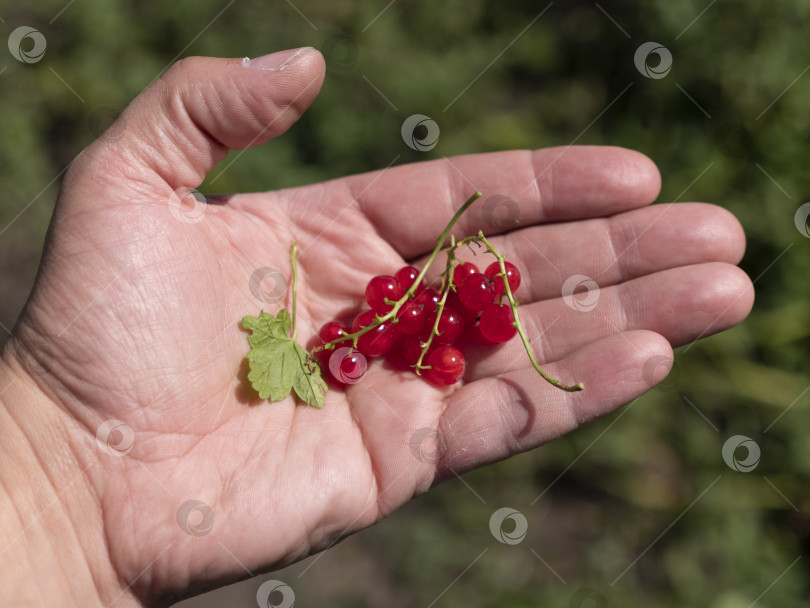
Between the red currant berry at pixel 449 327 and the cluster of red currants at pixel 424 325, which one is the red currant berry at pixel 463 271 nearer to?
the cluster of red currants at pixel 424 325

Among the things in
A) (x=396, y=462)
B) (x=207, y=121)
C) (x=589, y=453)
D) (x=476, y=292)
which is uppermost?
(x=207, y=121)

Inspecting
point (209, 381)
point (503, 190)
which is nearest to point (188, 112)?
point (209, 381)

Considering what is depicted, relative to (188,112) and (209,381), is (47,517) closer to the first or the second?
(209,381)

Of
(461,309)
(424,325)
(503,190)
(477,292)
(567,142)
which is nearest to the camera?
(477,292)

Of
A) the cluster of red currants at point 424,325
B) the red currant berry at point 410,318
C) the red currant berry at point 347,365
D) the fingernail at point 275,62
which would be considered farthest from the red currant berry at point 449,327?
the fingernail at point 275,62

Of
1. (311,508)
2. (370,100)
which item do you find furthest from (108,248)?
(370,100)

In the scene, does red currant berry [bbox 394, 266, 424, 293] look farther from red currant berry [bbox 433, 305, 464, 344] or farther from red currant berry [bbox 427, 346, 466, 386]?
red currant berry [bbox 427, 346, 466, 386]

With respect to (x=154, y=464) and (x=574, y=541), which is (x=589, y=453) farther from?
(x=154, y=464)
